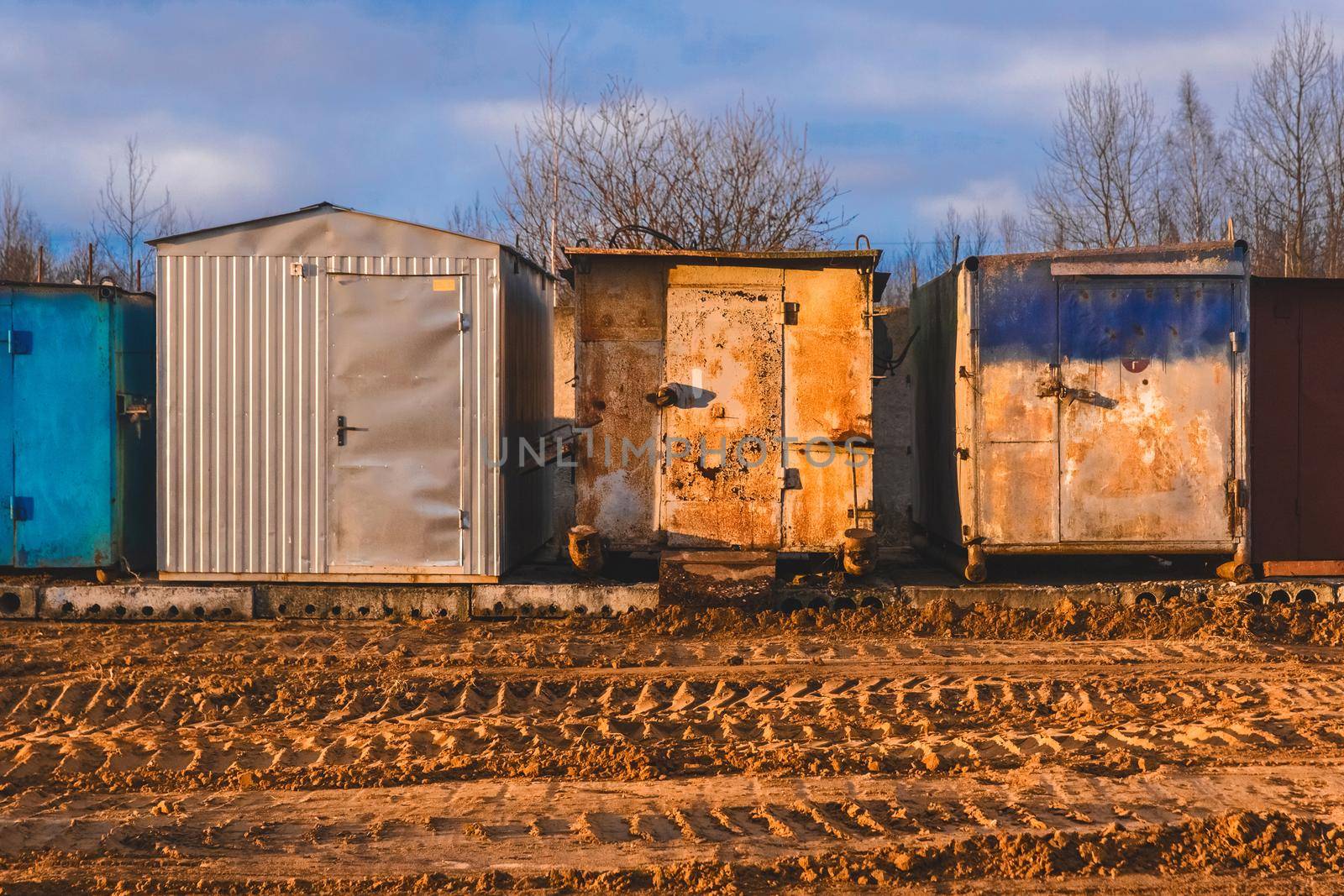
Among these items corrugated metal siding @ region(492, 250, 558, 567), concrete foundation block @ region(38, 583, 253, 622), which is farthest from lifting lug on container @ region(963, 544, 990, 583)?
concrete foundation block @ region(38, 583, 253, 622)

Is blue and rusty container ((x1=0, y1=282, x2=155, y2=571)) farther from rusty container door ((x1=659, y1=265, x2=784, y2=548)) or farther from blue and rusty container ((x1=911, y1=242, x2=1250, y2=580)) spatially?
blue and rusty container ((x1=911, y1=242, x2=1250, y2=580))

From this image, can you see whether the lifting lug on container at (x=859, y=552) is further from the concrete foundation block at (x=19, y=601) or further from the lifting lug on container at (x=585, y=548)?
the concrete foundation block at (x=19, y=601)

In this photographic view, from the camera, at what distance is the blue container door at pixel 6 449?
9.35m

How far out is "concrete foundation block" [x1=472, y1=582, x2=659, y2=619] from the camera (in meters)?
9.23

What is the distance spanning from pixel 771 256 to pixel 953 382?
1.97 m

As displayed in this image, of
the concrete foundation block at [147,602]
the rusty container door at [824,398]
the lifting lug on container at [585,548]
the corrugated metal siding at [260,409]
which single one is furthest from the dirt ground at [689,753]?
the rusty container door at [824,398]

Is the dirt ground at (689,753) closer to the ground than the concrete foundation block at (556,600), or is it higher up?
closer to the ground

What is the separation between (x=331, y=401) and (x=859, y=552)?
4.33m

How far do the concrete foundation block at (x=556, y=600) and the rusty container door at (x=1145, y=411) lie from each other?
3500 mm

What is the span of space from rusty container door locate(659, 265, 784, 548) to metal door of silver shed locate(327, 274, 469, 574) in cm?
172

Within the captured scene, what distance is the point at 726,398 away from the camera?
943 centimetres

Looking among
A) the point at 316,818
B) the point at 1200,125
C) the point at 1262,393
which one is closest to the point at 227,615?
the point at 316,818

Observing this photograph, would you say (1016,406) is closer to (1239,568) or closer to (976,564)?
(976,564)

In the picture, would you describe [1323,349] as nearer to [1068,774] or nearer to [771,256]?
[771,256]
